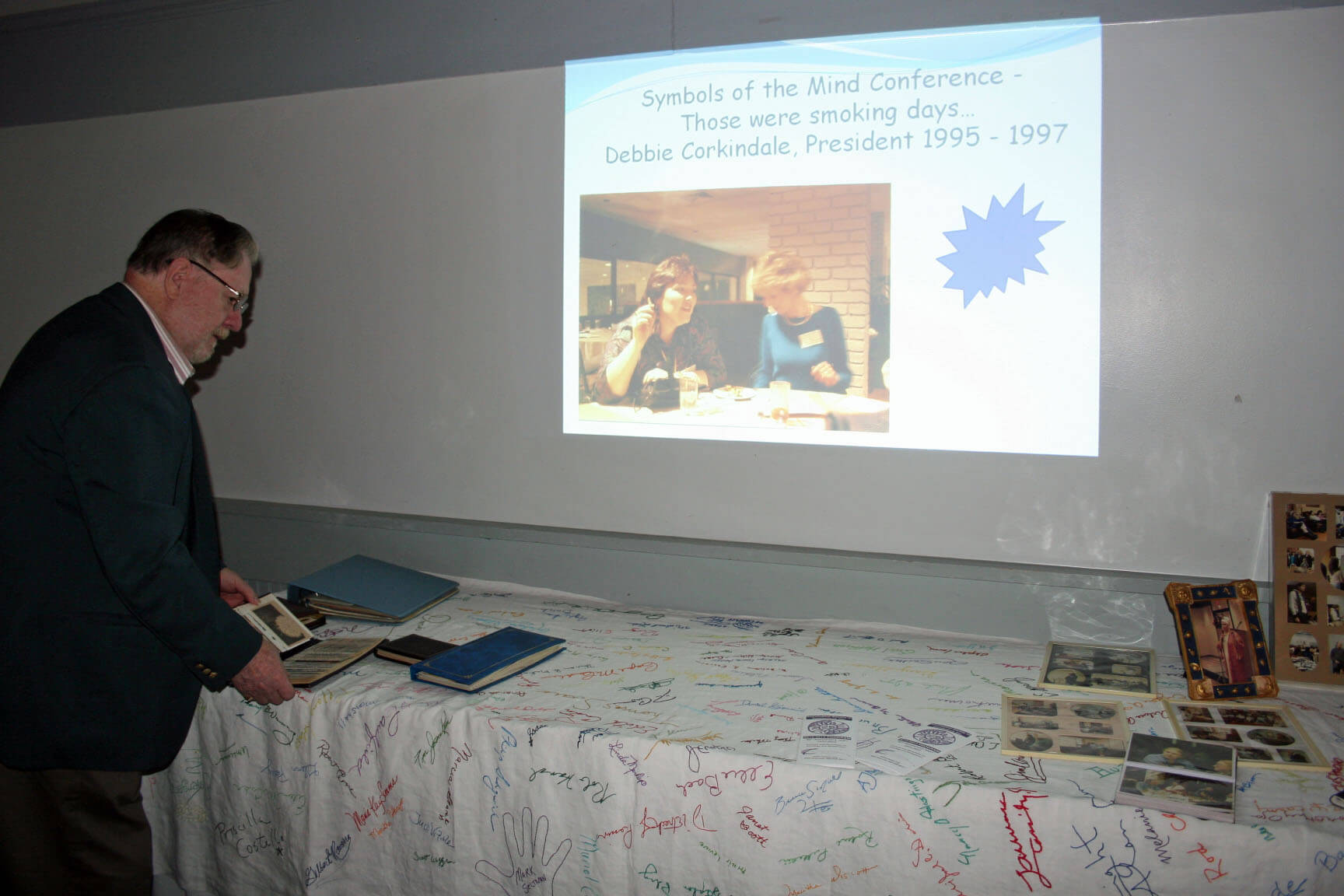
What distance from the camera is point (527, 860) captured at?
1.67 meters

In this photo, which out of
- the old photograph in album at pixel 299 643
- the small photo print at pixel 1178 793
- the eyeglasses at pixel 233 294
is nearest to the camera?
the small photo print at pixel 1178 793

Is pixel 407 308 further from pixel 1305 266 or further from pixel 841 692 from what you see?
pixel 1305 266

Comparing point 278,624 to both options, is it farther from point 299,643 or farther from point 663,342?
point 663,342

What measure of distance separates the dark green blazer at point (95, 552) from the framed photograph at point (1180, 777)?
1596 mm

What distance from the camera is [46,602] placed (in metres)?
1.54

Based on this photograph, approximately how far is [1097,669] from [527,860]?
4.16 ft

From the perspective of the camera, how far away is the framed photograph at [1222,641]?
5.63 ft

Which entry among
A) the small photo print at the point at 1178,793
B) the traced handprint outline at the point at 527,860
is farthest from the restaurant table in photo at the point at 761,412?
the traced handprint outline at the point at 527,860

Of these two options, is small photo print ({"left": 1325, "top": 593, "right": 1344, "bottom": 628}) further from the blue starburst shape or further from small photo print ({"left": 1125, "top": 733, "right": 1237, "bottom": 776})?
the blue starburst shape

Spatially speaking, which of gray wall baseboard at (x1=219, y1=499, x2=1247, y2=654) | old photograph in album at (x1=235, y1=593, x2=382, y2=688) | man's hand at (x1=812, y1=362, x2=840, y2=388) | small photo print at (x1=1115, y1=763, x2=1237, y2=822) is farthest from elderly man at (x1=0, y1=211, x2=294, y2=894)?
small photo print at (x1=1115, y1=763, x2=1237, y2=822)

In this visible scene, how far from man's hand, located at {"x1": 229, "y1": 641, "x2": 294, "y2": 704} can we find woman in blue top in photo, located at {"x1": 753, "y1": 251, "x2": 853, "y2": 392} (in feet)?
4.43

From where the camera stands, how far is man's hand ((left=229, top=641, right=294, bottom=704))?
165 cm

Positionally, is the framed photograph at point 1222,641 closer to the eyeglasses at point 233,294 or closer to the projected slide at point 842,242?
the projected slide at point 842,242

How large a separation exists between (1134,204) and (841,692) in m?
1.29
